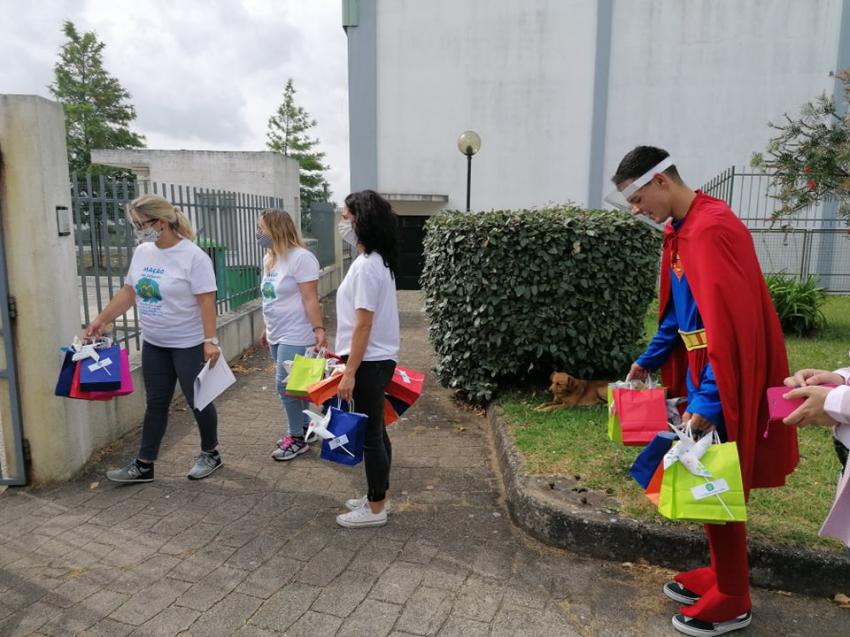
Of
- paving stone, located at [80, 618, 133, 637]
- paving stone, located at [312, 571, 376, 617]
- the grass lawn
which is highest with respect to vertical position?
the grass lawn

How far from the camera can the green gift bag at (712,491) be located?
2.23m

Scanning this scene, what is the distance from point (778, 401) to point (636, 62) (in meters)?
15.7

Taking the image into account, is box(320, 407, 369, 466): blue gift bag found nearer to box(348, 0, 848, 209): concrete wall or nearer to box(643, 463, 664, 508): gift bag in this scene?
box(643, 463, 664, 508): gift bag

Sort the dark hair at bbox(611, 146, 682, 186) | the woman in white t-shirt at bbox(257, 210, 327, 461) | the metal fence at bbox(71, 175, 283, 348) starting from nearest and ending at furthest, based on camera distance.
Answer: the dark hair at bbox(611, 146, 682, 186), the woman in white t-shirt at bbox(257, 210, 327, 461), the metal fence at bbox(71, 175, 283, 348)

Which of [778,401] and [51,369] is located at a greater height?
[778,401]

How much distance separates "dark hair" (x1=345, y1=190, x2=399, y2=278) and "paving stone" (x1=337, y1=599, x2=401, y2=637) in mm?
1643

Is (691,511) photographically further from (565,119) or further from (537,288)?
(565,119)

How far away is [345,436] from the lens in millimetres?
3156

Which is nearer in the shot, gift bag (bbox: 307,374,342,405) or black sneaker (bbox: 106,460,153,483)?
gift bag (bbox: 307,374,342,405)

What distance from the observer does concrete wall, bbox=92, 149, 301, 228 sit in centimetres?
1259

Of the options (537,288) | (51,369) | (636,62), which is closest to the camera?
(51,369)

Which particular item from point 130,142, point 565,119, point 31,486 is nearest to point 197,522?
point 31,486

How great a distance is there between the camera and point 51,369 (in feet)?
13.0

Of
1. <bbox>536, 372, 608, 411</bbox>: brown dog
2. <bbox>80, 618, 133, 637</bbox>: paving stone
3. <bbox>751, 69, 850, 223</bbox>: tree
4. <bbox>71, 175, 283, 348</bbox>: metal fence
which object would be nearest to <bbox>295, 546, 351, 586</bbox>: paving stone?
<bbox>80, 618, 133, 637</bbox>: paving stone
